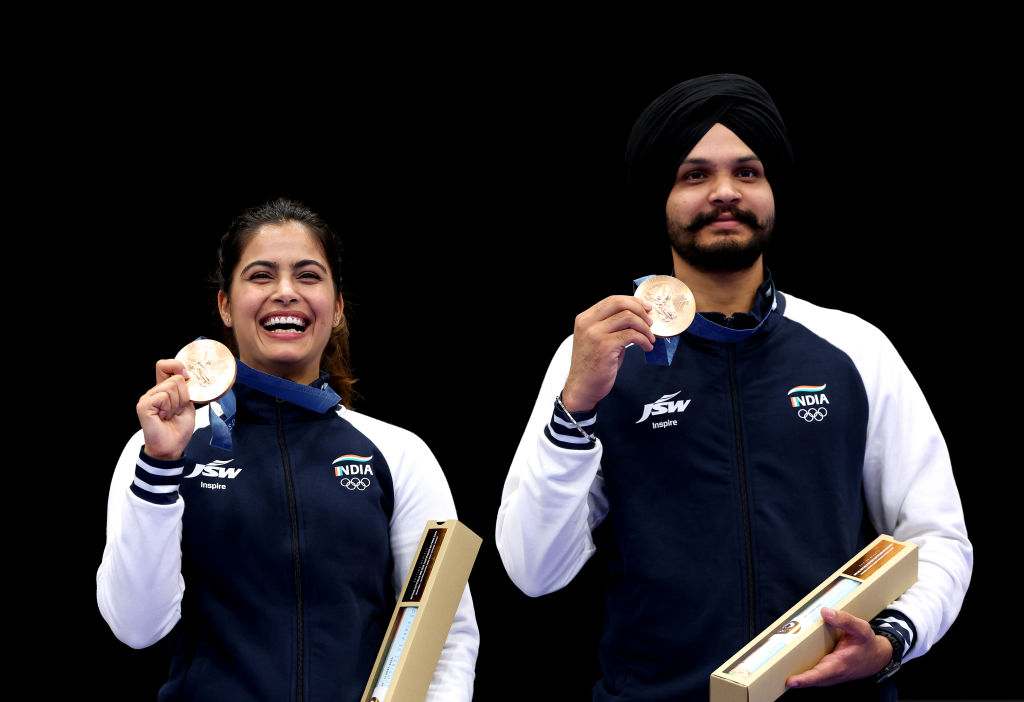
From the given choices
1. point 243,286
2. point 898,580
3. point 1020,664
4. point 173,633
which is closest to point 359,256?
point 243,286

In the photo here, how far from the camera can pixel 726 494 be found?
2576 mm

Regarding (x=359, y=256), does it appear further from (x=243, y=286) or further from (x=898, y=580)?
(x=898, y=580)

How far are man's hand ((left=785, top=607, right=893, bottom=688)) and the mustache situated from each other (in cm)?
88

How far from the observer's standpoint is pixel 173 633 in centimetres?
275

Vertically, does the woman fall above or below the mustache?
below

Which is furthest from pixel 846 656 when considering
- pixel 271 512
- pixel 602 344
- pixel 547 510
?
pixel 271 512

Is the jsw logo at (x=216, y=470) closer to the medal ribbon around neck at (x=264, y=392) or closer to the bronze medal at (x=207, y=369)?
the medal ribbon around neck at (x=264, y=392)

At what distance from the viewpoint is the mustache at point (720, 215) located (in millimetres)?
2695

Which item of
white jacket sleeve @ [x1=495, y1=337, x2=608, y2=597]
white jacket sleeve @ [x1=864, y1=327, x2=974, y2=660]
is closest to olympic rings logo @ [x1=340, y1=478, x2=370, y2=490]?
white jacket sleeve @ [x1=495, y1=337, x2=608, y2=597]

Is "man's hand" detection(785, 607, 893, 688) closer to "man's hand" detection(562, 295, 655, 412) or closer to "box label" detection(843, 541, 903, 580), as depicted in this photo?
"box label" detection(843, 541, 903, 580)

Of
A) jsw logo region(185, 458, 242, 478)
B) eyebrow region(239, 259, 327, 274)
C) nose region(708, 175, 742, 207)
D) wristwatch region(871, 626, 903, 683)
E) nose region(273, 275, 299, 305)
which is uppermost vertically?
nose region(708, 175, 742, 207)

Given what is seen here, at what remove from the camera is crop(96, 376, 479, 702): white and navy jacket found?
2.50m

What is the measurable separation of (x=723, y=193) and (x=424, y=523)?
3.39 feet

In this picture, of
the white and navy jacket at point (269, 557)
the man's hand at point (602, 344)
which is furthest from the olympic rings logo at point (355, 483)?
the man's hand at point (602, 344)
